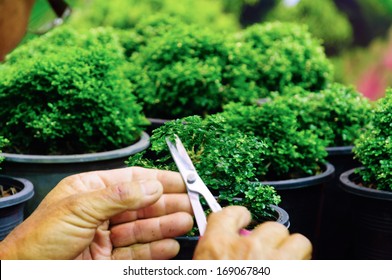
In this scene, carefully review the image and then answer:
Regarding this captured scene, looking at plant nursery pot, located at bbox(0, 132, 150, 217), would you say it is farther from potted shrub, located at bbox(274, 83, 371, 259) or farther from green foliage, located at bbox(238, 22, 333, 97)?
green foliage, located at bbox(238, 22, 333, 97)

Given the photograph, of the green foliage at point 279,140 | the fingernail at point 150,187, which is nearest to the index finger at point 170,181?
the fingernail at point 150,187

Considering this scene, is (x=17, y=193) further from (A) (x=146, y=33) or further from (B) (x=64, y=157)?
(A) (x=146, y=33)

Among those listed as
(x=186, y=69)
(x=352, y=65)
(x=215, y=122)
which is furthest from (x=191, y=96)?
(x=352, y=65)

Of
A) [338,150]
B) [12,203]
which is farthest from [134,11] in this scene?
[12,203]

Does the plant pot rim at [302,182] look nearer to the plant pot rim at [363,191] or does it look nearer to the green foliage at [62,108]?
the plant pot rim at [363,191]

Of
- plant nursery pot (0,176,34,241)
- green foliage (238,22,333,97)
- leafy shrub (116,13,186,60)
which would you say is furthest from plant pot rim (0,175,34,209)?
leafy shrub (116,13,186,60)

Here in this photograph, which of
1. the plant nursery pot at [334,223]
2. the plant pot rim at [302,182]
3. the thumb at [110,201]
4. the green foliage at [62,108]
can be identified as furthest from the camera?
the plant nursery pot at [334,223]
